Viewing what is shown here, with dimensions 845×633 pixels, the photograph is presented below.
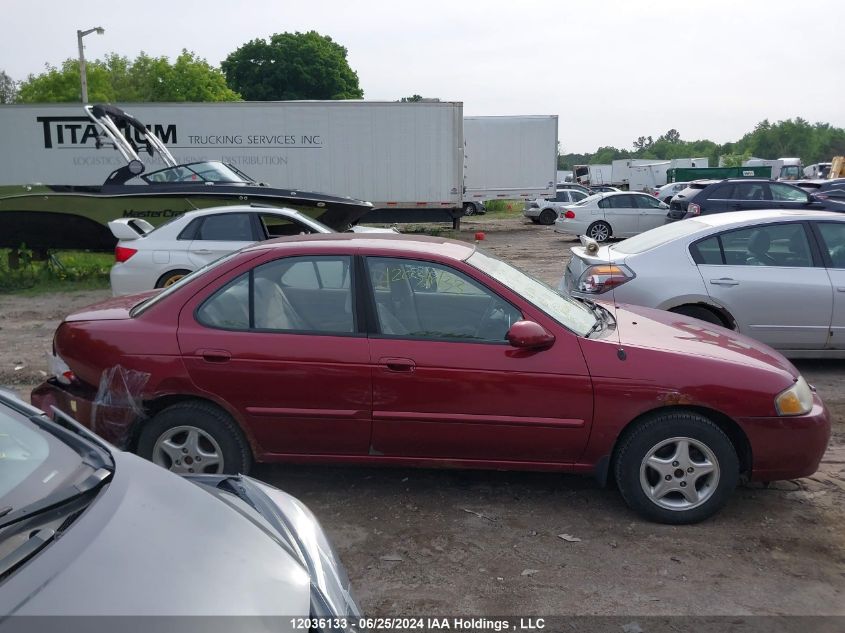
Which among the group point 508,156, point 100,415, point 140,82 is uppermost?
point 140,82

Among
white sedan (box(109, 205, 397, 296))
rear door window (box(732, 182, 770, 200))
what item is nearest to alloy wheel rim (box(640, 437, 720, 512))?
white sedan (box(109, 205, 397, 296))

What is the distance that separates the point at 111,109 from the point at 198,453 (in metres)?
11.3

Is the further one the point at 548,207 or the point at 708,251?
the point at 548,207

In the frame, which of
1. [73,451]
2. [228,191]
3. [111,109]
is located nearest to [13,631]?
[73,451]

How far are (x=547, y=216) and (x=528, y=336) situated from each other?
1035 inches

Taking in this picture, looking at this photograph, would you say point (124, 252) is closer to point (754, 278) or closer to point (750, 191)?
point (754, 278)

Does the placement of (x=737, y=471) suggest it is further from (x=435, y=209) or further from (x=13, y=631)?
(x=435, y=209)

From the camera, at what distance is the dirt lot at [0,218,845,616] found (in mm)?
3631

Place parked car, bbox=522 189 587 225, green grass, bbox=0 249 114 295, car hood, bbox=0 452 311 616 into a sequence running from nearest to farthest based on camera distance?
car hood, bbox=0 452 311 616 → green grass, bbox=0 249 114 295 → parked car, bbox=522 189 587 225

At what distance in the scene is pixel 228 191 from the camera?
12156 mm

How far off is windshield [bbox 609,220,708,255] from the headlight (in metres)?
3.13

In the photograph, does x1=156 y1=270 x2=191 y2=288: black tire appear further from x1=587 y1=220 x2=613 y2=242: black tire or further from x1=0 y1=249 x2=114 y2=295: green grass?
x1=587 y1=220 x2=613 y2=242: black tire

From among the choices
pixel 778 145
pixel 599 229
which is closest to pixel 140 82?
pixel 599 229

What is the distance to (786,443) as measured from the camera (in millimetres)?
4293
